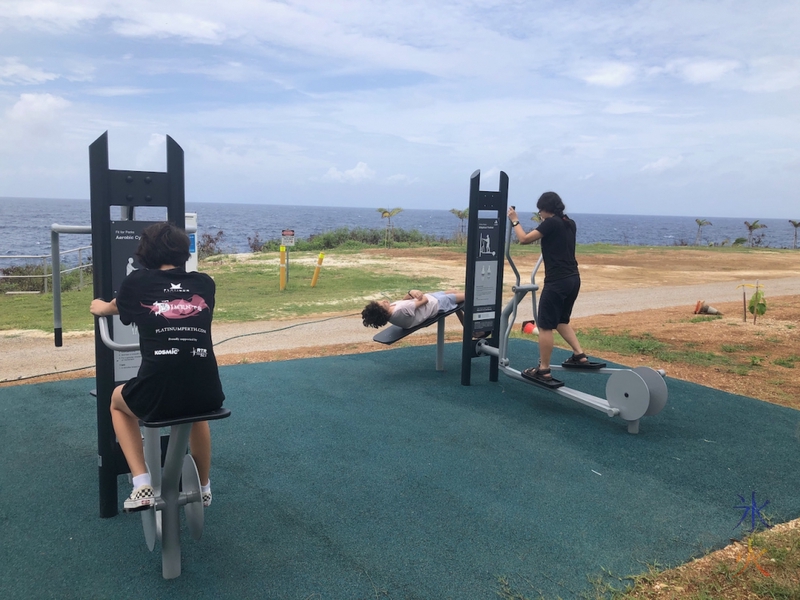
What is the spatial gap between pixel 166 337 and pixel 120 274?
983 millimetres

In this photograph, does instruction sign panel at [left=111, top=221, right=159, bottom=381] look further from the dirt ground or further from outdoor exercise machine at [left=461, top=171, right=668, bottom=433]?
the dirt ground

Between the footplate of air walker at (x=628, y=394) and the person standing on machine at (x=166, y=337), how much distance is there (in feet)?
10.3

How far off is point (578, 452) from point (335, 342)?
4.35 m

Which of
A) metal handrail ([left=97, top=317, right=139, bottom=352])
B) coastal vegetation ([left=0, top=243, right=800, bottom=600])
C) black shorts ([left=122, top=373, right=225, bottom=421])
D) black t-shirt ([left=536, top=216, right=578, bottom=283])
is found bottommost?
coastal vegetation ([left=0, top=243, right=800, bottom=600])

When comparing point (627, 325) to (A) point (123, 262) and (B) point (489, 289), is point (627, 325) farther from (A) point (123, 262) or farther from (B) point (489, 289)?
(A) point (123, 262)

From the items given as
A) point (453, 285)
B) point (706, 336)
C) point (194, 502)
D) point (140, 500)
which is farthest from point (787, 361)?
point (453, 285)

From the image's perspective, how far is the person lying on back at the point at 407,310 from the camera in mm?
5848

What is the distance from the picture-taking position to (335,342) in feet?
26.8

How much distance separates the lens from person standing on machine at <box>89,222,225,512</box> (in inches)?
95.3

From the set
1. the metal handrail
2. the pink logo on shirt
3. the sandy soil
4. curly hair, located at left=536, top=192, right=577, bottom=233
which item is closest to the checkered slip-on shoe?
the metal handrail

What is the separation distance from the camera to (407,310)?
5.91 meters

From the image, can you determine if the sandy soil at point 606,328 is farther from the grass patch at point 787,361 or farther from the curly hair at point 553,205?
the curly hair at point 553,205

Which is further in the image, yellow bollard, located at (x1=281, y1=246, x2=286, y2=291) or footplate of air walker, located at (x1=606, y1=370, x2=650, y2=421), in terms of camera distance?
yellow bollard, located at (x1=281, y1=246, x2=286, y2=291)

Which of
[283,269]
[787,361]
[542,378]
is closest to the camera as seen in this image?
[542,378]
